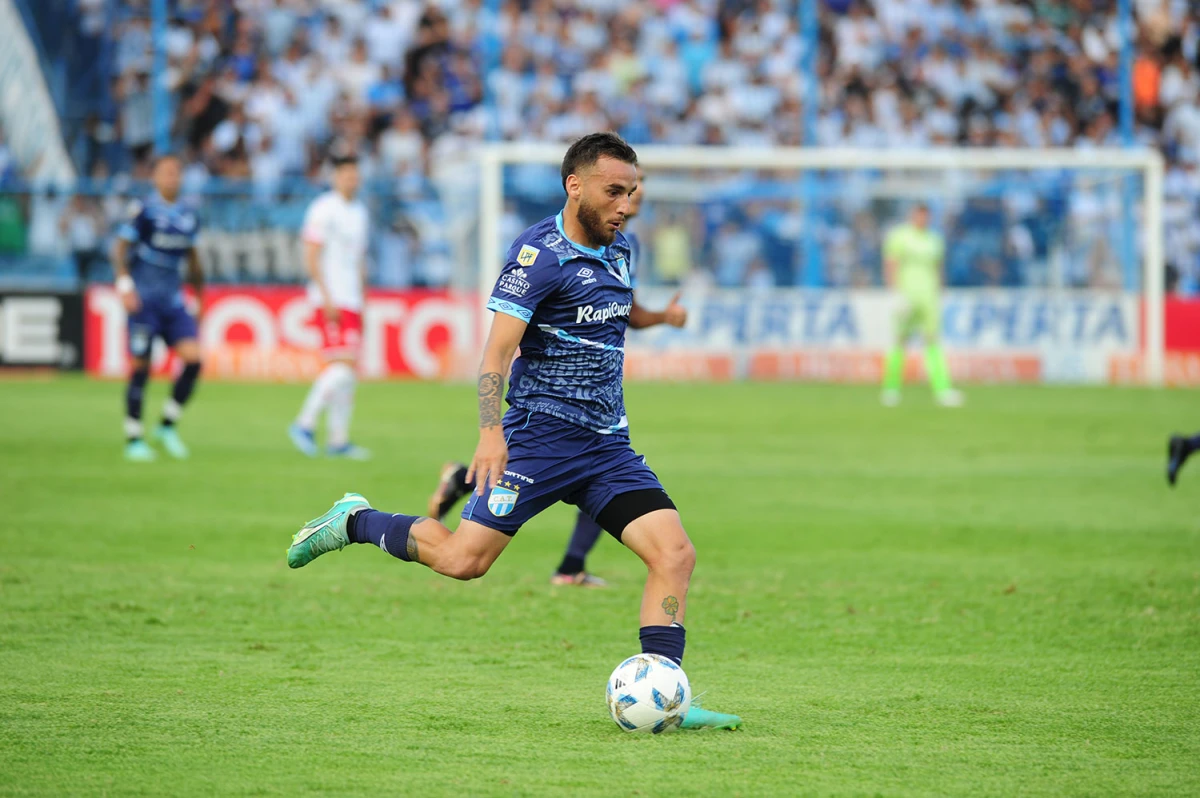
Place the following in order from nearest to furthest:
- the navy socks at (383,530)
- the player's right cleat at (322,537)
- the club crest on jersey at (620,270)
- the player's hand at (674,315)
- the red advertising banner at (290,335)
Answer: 1. the club crest on jersey at (620,270)
2. the navy socks at (383,530)
3. the player's right cleat at (322,537)
4. the player's hand at (674,315)
5. the red advertising banner at (290,335)

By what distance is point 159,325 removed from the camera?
1401 centimetres

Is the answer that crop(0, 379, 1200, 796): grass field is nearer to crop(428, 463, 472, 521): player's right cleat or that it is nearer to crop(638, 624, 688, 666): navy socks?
crop(638, 624, 688, 666): navy socks

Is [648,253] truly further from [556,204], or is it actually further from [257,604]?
[257,604]

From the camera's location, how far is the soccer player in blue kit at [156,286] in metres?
13.7

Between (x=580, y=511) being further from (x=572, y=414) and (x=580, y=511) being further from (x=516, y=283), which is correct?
(x=516, y=283)

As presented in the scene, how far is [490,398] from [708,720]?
1.36 metres

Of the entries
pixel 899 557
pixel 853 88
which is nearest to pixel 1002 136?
pixel 853 88

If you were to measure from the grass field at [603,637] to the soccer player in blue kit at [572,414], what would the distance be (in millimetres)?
575

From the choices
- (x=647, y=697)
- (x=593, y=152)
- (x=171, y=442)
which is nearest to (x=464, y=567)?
(x=647, y=697)

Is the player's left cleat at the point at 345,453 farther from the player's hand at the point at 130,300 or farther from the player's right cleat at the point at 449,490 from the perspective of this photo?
the player's right cleat at the point at 449,490

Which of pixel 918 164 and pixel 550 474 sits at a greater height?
pixel 918 164

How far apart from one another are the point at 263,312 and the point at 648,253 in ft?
21.0

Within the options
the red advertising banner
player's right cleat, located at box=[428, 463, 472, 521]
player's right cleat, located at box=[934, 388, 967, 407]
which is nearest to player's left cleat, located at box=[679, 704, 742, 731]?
player's right cleat, located at box=[428, 463, 472, 521]

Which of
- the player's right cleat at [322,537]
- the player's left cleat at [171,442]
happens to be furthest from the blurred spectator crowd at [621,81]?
the player's right cleat at [322,537]
